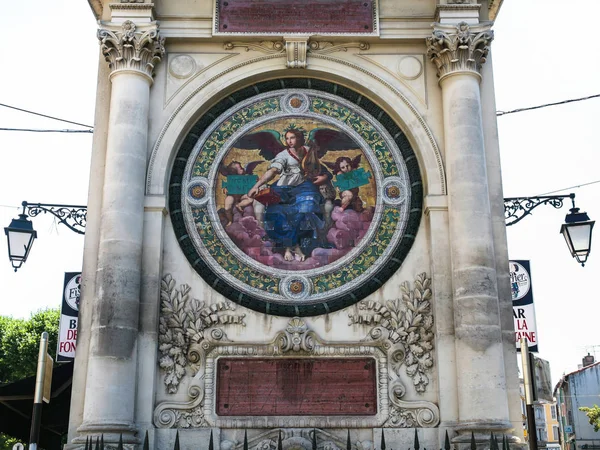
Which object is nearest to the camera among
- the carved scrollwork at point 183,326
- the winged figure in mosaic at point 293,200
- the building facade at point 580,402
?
the carved scrollwork at point 183,326

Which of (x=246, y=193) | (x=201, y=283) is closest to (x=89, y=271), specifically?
(x=201, y=283)

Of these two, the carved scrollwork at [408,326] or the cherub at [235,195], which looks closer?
the carved scrollwork at [408,326]

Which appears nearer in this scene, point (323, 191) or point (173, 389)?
point (173, 389)

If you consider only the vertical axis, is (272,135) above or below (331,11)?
below

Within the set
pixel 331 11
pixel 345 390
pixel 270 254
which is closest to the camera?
pixel 345 390

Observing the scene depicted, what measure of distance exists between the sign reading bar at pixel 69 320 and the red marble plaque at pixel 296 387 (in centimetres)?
396

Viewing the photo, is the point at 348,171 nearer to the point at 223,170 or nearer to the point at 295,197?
the point at 295,197

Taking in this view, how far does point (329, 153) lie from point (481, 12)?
4.13 m

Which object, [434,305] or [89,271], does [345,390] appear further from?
[89,271]

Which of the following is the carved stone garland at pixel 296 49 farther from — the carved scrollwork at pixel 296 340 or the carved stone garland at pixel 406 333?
the carved scrollwork at pixel 296 340

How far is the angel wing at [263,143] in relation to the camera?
1514 cm

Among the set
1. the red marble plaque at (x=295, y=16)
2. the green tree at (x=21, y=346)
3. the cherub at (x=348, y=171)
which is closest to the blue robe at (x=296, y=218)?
the cherub at (x=348, y=171)

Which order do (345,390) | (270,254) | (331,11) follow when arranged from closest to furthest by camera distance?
(345,390) < (270,254) < (331,11)

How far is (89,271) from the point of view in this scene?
14203mm
